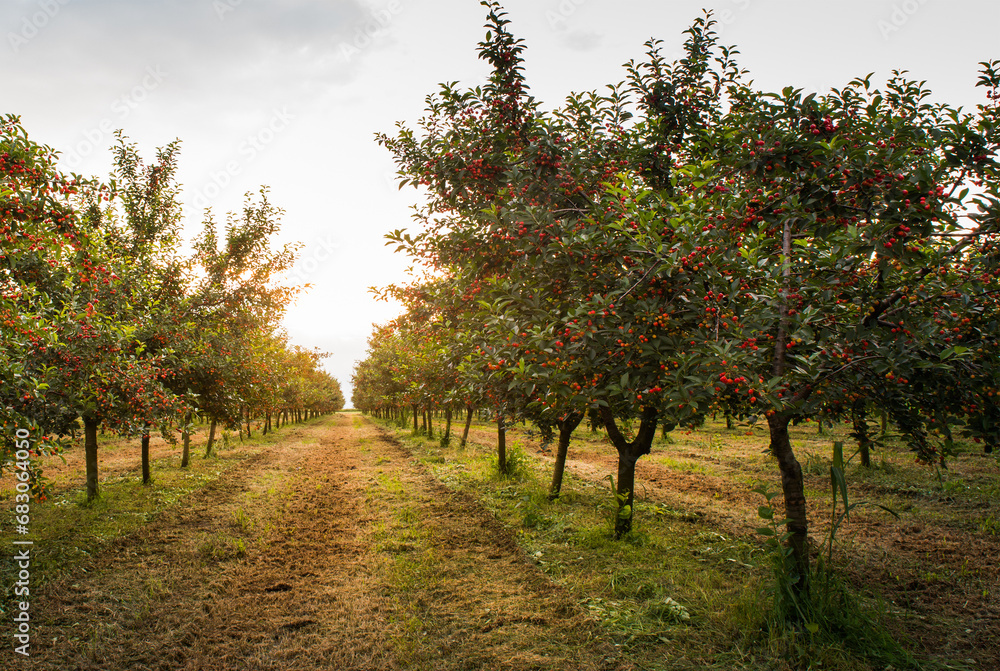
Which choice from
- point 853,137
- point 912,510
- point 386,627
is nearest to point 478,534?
point 386,627

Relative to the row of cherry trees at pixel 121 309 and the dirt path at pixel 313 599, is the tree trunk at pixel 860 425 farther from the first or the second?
the row of cherry trees at pixel 121 309

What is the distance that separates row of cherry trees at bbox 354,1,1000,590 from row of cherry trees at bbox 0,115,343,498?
4953 mm

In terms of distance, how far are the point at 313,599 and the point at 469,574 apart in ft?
7.26

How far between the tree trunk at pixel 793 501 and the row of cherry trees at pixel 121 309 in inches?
302

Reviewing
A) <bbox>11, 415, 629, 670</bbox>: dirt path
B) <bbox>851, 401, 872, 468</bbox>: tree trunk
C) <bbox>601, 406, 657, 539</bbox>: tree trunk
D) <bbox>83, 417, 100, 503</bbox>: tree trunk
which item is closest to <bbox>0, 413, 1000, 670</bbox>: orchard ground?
<bbox>11, 415, 629, 670</bbox>: dirt path

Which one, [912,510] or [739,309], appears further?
[912,510]

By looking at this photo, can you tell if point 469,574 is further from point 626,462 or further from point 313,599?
point 626,462

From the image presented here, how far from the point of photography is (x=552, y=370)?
→ 17.0 feet

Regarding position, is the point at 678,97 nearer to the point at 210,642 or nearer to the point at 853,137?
the point at 853,137

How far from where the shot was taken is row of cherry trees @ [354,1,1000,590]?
14.3ft

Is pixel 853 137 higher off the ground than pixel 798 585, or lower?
higher

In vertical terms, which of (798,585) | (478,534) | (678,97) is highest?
(678,97)

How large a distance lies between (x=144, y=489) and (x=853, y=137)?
16774mm

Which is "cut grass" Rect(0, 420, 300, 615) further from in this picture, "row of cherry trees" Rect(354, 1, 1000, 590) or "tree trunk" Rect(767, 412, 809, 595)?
"tree trunk" Rect(767, 412, 809, 595)
